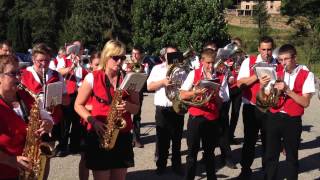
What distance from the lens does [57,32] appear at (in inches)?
Answer: 1980

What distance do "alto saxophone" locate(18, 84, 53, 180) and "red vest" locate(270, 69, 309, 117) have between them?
3406mm

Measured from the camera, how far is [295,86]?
20.4ft

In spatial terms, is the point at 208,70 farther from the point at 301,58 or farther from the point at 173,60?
the point at 301,58

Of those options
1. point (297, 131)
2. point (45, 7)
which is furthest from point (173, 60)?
point (45, 7)

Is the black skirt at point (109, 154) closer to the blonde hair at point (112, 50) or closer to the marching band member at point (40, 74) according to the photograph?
the blonde hair at point (112, 50)

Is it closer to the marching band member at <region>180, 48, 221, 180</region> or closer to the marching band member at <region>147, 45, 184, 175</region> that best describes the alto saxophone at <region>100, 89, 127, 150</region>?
the marching band member at <region>180, 48, 221, 180</region>

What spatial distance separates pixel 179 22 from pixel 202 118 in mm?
25736

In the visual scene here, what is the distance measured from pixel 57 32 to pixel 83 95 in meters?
46.9

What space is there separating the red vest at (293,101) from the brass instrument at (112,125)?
2.49 metres

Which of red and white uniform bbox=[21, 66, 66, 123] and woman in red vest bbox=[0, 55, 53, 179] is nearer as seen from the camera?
woman in red vest bbox=[0, 55, 53, 179]

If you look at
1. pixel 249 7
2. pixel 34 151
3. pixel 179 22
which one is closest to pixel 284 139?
pixel 34 151

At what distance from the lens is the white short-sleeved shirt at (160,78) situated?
736cm

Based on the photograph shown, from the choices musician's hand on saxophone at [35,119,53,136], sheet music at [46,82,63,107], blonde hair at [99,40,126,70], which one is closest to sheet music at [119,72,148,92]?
blonde hair at [99,40,126,70]

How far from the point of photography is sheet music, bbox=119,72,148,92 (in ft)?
15.5
